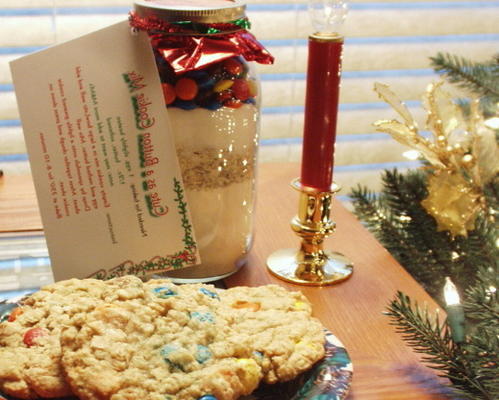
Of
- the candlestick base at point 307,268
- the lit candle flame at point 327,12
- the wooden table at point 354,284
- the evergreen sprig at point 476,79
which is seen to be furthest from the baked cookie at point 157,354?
the evergreen sprig at point 476,79

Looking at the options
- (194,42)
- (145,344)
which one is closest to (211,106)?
(194,42)

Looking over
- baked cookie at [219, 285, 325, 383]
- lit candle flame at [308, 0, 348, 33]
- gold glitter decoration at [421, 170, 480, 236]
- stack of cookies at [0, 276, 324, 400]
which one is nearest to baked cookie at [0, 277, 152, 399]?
stack of cookies at [0, 276, 324, 400]

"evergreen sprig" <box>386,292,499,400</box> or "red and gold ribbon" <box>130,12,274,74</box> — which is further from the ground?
"red and gold ribbon" <box>130,12,274,74</box>

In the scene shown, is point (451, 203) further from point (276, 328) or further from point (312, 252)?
point (276, 328)

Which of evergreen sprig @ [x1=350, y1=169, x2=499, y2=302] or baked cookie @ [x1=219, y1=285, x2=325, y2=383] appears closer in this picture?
baked cookie @ [x1=219, y1=285, x2=325, y2=383]

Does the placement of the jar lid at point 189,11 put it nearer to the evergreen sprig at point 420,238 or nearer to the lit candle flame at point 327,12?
the lit candle flame at point 327,12

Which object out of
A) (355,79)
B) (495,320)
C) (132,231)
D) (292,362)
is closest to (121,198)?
(132,231)

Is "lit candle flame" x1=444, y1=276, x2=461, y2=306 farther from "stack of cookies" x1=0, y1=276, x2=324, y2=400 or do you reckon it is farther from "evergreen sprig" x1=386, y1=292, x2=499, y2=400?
"stack of cookies" x1=0, y1=276, x2=324, y2=400

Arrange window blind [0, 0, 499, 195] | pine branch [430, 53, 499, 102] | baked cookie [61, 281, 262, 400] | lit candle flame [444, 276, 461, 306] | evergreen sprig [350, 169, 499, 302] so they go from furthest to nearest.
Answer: window blind [0, 0, 499, 195], pine branch [430, 53, 499, 102], evergreen sprig [350, 169, 499, 302], lit candle flame [444, 276, 461, 306], baked cookie [61, 281, 262, 400]
